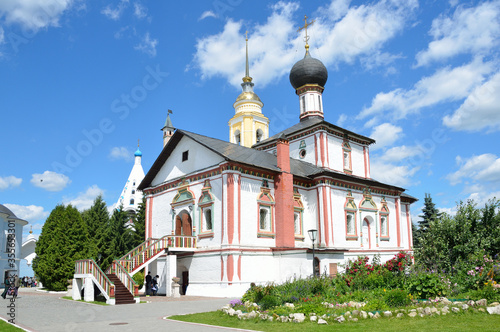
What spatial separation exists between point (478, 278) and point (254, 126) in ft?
82.9

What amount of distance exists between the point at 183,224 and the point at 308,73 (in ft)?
47.3

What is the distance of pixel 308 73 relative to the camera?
3116cm

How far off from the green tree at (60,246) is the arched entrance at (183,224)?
6.39 metres

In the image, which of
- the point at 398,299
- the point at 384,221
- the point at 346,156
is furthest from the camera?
the point at 346,156

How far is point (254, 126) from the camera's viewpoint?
3581cm

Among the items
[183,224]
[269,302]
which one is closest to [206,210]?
[183,224]

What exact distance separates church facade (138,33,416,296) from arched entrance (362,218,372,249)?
0.07m

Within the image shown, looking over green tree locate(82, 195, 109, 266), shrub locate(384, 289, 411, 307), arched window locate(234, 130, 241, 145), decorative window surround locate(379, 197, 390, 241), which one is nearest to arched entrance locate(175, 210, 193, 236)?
green tree locate(82, 195, 109, 266)

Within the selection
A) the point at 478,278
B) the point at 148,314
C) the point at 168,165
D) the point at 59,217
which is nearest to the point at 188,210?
the point at 168,165

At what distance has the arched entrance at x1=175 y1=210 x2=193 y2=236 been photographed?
23.8 metres

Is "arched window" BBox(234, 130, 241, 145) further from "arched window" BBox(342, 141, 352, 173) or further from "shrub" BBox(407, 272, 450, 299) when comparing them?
"shrub" BBox(407, 272, 450, 299)

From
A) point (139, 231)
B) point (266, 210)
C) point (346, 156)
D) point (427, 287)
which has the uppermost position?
point (346, 156)

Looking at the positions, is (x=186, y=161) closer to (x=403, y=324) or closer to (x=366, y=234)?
(x=366, y=234)

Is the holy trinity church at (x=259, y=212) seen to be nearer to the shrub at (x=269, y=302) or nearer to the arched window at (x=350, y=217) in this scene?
the arched window at (x=350, y=217)
